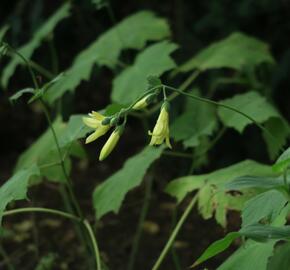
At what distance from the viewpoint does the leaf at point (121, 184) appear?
203 centimetres

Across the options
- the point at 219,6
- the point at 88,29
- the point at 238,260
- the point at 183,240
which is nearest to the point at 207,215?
the point at 238,260

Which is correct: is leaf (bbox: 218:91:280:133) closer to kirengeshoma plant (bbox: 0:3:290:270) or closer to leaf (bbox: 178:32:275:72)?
kirengeshoma plant (bbox: 0:3:290:270)

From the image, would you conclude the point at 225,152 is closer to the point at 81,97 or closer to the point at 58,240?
the point at 58,240

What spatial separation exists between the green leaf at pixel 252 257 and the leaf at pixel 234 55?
1161mm

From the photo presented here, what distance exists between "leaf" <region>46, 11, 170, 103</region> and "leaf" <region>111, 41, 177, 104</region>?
156mm

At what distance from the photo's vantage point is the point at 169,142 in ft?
5.21

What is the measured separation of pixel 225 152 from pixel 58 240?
96 centimetres

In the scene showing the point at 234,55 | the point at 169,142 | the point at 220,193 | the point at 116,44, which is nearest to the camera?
the point at 169,142

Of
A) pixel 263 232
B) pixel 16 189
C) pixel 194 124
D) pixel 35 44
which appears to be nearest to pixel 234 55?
pixel 194 124

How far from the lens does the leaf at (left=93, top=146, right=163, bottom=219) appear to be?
79.7 inches

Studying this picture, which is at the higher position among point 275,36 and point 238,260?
point 238,260

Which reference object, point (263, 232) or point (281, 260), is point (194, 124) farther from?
point (263, 232)

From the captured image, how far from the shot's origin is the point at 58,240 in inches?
124

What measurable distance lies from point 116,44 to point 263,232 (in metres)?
1.60
